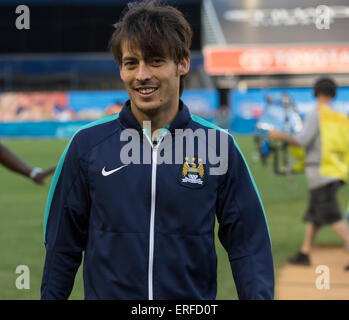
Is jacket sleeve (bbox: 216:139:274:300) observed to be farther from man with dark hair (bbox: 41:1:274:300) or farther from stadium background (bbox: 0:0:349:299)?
stadium background (bbox: 0:0:349:299)

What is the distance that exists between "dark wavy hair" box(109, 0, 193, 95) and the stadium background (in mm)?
31335

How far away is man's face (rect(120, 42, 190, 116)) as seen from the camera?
250 cm

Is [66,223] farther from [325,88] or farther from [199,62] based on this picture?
[199,62]

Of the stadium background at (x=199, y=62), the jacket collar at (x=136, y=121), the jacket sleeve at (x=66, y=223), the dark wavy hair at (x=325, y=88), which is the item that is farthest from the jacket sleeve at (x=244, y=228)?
the stadium background at (x=199, y=62)

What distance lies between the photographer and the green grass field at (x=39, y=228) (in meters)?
6.42

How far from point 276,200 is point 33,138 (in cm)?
2566

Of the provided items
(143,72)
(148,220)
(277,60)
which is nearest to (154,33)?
(143,72)

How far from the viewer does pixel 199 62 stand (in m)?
44.2

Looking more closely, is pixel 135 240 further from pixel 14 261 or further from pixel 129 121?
pixel 14 261

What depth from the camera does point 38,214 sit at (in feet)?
36.4

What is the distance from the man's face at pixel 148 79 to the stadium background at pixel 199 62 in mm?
31423

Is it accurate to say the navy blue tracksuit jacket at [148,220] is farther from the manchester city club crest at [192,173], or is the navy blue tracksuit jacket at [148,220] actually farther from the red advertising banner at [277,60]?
the red advertising banner at [277,60]

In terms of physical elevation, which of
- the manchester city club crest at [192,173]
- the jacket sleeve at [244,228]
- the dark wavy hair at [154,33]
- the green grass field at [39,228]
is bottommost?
the green grass field at [39,228]
